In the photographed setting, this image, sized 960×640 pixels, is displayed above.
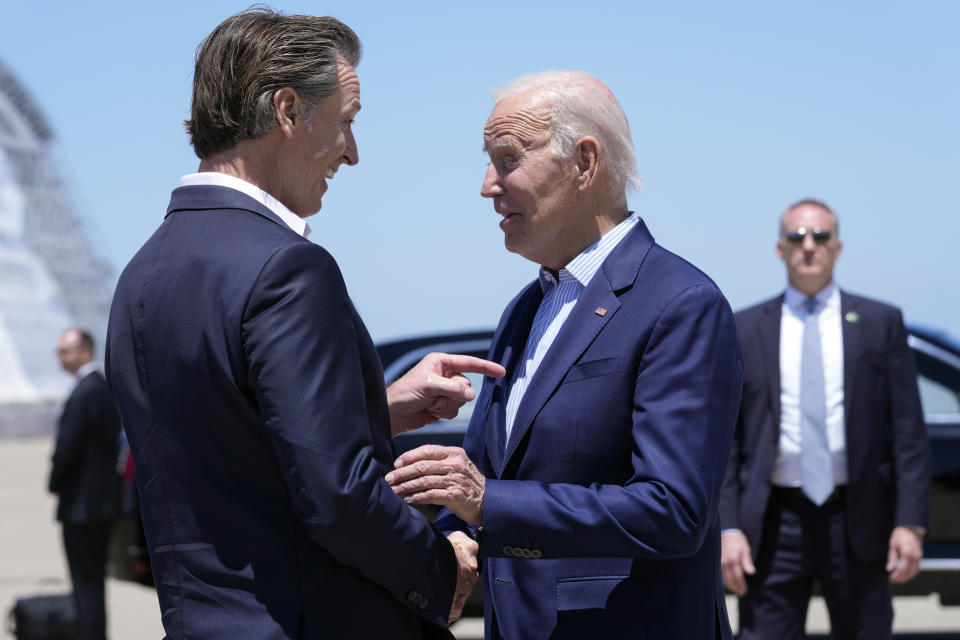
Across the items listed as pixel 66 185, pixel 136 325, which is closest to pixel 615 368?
pixel 136 325

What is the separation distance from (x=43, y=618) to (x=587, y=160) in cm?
587

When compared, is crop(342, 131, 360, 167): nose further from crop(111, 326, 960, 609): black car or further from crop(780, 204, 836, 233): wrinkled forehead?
crop(111, 326, 960, 609): black car

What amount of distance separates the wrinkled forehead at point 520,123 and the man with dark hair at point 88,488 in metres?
5.65

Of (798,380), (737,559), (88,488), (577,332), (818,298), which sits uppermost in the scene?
(577,332)

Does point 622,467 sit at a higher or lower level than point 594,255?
lower

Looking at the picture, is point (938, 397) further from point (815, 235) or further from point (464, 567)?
point (464, 567)

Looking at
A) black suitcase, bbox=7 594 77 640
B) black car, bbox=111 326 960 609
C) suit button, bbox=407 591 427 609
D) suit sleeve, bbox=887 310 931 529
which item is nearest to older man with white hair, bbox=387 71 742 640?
suit button, bbox=407 591 427 609

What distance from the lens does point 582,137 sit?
110 inches

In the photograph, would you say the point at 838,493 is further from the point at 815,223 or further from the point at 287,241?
the point at 287,241

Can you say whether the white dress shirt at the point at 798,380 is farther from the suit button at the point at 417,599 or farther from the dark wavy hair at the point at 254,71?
the dark wavy hair at the point at 254,71

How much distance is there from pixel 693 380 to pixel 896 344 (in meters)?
2.93

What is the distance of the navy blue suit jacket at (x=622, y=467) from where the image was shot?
2410 mm

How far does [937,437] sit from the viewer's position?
6.90 m

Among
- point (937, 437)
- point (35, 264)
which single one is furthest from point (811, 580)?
point (35, 264)
